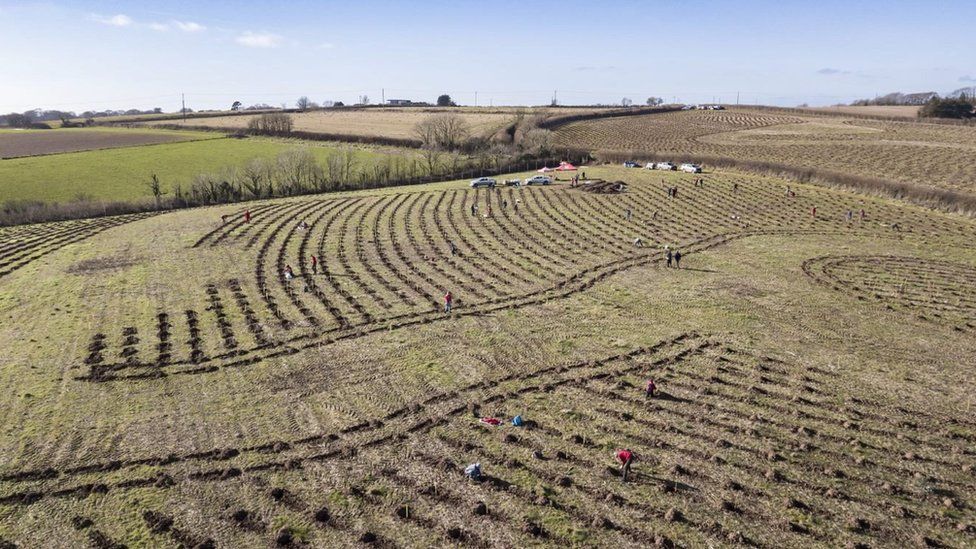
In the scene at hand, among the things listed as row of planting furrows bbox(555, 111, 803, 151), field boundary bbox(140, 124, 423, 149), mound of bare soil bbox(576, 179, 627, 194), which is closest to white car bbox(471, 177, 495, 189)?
mound of bare soil bbox(576, 179, 627, 194)

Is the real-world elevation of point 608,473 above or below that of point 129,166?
below

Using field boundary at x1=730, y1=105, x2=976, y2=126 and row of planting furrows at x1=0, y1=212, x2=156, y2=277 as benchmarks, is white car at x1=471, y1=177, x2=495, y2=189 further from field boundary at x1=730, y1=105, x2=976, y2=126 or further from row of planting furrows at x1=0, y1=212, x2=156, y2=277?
field boundary at x1=730, y1=105, x2=976, y2=126

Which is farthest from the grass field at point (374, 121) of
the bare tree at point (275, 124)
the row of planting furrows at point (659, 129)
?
the row of planting furrows at point (659, 129)

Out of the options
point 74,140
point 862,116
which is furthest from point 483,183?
point 862,116

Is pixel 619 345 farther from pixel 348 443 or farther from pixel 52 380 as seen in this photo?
pixel 52 380

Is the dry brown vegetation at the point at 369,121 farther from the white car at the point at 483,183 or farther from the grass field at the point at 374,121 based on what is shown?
the white car at the point at 483,183

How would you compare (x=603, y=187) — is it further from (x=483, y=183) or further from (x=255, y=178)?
(x=255, y=178)
